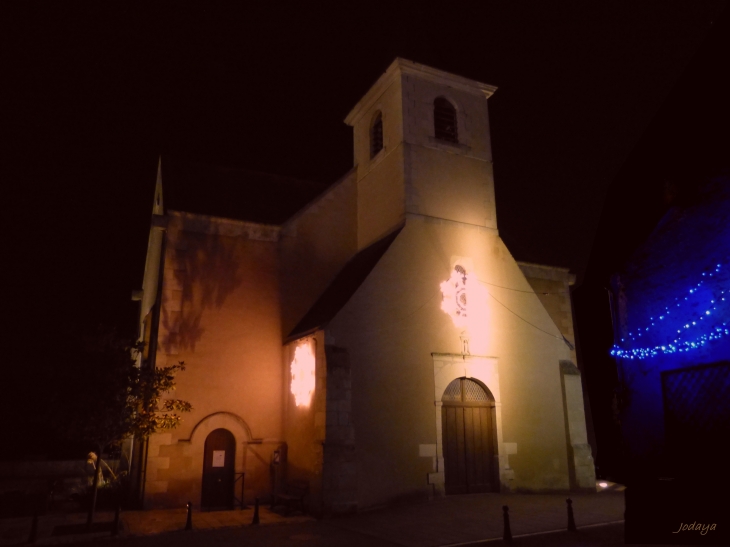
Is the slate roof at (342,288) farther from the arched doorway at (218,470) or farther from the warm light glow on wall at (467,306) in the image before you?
the arched doorway at (218,470)

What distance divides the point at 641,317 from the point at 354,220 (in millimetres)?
8803

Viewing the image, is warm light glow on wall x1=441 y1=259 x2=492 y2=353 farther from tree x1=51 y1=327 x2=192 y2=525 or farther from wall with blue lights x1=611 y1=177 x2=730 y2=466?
tree x1=51 y1=327 x2=192 y2=525

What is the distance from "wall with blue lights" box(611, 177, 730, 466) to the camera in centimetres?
941

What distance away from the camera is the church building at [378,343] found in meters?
13.0

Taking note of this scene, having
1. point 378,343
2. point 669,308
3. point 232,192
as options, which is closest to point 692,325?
point 669,308

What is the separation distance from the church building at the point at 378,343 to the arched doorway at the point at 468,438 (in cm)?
4

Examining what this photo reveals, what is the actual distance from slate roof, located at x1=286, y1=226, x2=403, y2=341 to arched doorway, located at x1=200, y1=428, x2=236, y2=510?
3010 millimetres

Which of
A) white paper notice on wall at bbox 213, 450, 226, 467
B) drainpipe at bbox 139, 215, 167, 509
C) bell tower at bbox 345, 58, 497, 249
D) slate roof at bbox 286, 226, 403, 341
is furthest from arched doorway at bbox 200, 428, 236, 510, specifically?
bell tower at bbox 345, 58, 497, 249

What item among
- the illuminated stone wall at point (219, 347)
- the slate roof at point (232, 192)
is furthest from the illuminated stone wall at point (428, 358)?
the slate roof at point (232, 192)

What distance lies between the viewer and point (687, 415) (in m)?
9.78

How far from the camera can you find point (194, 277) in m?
14.9

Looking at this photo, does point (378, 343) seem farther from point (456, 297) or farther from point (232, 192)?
point (232, 192)

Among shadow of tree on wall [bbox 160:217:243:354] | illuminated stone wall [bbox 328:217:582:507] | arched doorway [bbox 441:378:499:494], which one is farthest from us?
shadow of tree on wall [bbox 160:217:243:354]

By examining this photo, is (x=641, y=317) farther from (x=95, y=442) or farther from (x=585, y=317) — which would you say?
(x=585, y=317)
